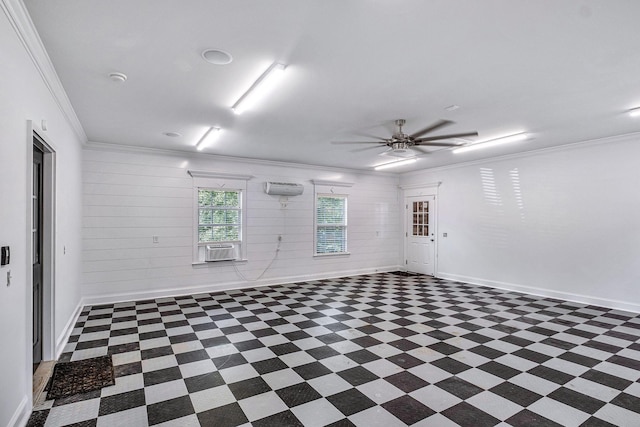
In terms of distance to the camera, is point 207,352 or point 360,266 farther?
point 360,266

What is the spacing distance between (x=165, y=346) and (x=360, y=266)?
211 inches

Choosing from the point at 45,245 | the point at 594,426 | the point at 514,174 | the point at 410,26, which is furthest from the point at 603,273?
the point at 45,245

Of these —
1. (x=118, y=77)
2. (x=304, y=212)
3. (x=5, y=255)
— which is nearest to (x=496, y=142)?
(x=304, y=212)

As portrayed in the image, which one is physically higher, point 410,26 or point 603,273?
point 410,26

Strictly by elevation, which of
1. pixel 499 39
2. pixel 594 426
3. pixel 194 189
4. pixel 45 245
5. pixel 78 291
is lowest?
pixel 594 426

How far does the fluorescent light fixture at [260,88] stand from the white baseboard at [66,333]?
3.12m

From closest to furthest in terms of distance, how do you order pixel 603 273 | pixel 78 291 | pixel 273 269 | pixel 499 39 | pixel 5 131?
pixel 5 131
pixel 499 39
pixel 78 291
pixel 603 273
pixel 273 269

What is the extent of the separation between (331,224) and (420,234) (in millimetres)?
2345

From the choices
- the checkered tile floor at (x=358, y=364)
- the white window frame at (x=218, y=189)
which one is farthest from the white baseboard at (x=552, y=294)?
the white window frame at (x=218, y=189)

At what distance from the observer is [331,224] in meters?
7.77

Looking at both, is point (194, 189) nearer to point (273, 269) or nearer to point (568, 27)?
point (273, 269)

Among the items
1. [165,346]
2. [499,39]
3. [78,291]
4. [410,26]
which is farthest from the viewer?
[78,291]

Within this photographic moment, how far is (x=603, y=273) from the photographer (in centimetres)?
520

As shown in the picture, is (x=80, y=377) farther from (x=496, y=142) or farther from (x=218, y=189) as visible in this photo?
(x=496, y=142)
